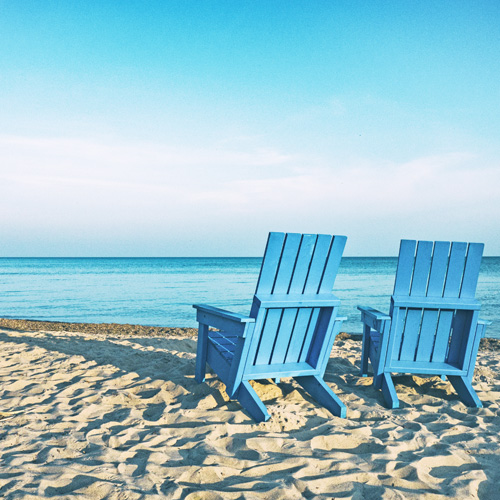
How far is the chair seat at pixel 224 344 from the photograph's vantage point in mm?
3111

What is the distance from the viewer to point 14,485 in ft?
5.89

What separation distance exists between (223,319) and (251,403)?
61 centimetres

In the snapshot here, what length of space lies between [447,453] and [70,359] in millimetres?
3554

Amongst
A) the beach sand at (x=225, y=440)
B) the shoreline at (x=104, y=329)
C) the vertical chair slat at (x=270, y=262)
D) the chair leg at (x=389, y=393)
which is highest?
the vertical chair slat at (x=270, y=262)

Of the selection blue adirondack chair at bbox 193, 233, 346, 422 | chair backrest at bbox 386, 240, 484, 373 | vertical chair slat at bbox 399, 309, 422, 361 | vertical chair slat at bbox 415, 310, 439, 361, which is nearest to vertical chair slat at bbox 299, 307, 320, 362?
blue adirondack chair at bbox 193, 233, 346, 422

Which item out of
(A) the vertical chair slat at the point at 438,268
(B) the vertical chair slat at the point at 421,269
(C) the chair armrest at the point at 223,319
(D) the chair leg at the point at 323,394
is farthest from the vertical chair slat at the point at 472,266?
(C) the chair armrest at the point at 223,319

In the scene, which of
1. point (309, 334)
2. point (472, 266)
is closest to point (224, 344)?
point (309, 334)

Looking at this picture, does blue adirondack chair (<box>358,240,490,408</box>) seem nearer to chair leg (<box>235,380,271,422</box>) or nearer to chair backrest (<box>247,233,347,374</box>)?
chair backrest (<box>247,233,347,374</box>)

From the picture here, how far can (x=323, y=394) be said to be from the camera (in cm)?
291

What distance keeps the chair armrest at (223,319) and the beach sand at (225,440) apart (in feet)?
1.75

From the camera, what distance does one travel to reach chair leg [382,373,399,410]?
297 cm

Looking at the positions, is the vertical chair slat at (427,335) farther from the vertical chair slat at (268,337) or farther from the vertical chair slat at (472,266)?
the vertical chair slat at (268,337)

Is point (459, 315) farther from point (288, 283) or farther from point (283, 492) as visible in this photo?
point (283, 492)

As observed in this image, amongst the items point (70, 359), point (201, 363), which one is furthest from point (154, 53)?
point (201, 363)
